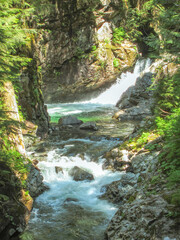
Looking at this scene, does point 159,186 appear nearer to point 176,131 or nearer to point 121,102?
point 176,131

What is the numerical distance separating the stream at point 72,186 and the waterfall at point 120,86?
9.48m

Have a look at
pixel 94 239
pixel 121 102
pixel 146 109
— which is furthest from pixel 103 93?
pixel 94 239

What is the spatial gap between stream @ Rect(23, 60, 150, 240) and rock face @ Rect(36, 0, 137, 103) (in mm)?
10980

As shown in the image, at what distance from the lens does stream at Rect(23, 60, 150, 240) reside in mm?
5055

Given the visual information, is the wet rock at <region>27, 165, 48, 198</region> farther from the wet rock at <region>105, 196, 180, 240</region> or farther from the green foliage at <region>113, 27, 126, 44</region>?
the green foliage at <region>113, 27, 126, 44</region>

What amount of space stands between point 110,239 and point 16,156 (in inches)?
116

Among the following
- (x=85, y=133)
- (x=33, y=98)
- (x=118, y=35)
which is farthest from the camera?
(x=118, y=35)

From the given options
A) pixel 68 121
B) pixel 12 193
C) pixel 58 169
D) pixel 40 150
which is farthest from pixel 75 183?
pixel 68 121

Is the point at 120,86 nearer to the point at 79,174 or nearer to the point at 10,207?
the point at 79,174

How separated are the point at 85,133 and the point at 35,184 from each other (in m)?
5.62

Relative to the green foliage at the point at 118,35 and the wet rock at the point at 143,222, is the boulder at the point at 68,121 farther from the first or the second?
the green foliage at the point at 118,35

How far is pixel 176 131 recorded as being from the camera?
3387 millimetres

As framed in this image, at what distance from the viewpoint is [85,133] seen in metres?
11.8

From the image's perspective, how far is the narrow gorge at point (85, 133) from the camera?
395 centimetres
